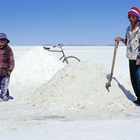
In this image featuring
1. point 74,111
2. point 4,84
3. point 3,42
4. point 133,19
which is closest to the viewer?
point 74,111

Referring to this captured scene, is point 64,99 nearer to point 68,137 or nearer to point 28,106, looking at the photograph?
point 28,106

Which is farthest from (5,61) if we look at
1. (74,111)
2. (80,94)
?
(74,111)

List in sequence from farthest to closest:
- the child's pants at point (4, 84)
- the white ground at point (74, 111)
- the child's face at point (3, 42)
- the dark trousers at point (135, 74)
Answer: the child's pants at point (4, 84), the child's face at point (3, 42), the dark trousers at point (135, 74), the white ground at point (74, 111)

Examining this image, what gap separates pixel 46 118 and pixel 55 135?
1354 mm

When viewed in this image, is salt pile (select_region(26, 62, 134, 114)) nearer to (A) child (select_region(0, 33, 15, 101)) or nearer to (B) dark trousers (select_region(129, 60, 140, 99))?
(B) dark trousers (select_region(129, 60, 140, 99))

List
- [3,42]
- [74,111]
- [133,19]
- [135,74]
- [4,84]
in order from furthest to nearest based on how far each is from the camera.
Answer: [4,84] < [3,42] < [135,74] < [133,19] < [74,111]

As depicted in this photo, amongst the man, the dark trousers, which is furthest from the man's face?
the dark trousers

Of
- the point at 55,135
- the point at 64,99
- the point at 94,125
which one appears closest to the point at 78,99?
the point at 64,99

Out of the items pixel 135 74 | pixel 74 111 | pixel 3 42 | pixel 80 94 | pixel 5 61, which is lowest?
pixel 74 111

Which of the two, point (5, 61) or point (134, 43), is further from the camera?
point (5, 61)

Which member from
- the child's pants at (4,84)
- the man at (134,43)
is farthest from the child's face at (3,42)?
the man at (134,43)

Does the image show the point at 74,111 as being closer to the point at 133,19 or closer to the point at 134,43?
the point at 134,43

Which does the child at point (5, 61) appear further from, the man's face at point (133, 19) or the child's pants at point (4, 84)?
the man's face at point (133, 19)

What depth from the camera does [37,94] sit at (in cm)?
903
